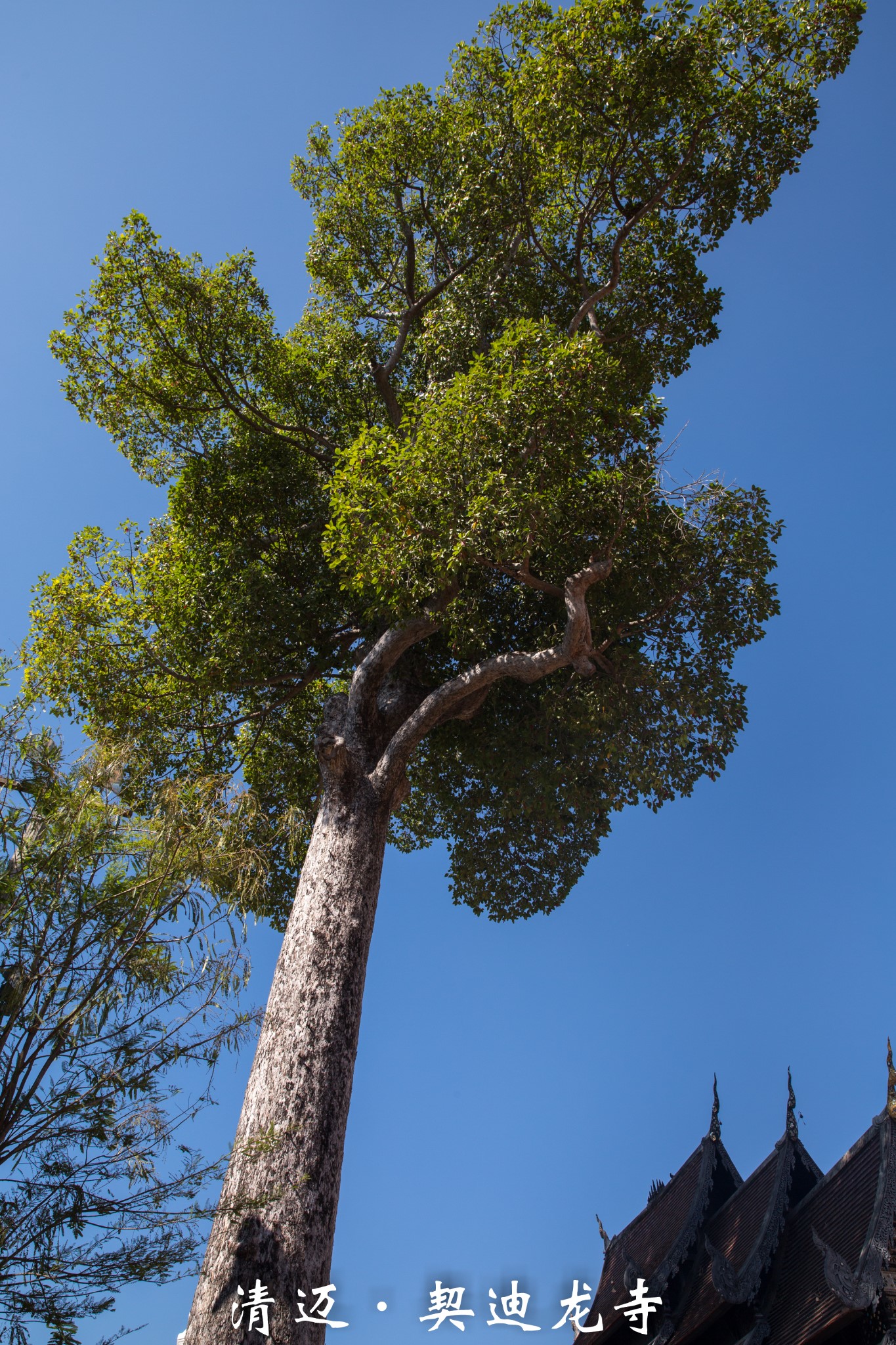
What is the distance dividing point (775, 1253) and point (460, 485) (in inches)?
477

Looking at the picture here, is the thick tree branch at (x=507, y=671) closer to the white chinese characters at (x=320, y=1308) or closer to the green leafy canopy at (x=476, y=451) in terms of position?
the green leafy canopy at (x=476, y=451)

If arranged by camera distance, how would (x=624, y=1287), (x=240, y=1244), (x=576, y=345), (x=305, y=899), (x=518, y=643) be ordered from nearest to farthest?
(x=240, y=1244) < (x=305, y=899) < (x=576, y=345) < (x=518, y=643) < (x=624, y=1287)

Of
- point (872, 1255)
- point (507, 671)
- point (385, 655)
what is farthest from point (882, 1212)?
point (385, 655)

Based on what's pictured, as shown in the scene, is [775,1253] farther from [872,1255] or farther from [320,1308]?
[320,1308]

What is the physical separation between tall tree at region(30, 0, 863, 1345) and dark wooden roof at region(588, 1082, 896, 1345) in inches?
221

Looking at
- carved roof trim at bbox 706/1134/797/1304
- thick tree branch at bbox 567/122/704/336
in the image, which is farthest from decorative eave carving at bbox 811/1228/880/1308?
thick tree branch at bbox 567/122/704/336

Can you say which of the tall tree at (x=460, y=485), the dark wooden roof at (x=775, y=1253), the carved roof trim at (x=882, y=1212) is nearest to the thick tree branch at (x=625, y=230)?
the tall tree at (x=460, y=485)

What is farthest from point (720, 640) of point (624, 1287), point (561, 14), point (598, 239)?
point (624, 1287)

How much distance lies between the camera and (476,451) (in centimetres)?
949

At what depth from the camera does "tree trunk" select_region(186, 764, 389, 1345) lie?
6.00 metres

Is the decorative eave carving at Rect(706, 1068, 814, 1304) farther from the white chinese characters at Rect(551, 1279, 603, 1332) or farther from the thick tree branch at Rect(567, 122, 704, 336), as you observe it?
the thick tree branch at Rect(567, 122, 704, 336)

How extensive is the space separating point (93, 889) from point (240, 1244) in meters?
2.66

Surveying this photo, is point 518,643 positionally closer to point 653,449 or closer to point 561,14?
point 653,449

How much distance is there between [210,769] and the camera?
12578mm
